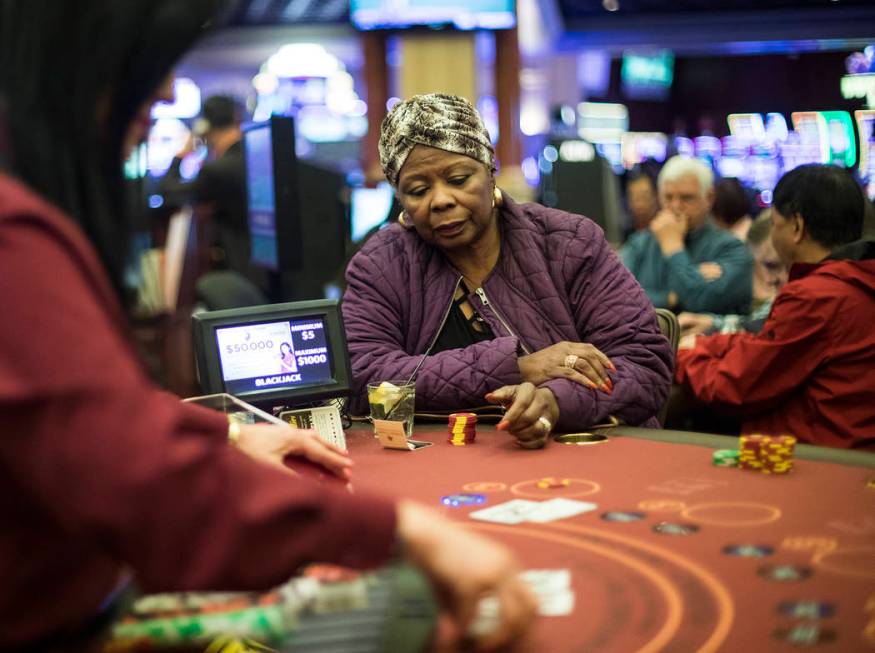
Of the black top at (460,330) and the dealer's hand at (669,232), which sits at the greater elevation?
the dealer's hand at (669,232)

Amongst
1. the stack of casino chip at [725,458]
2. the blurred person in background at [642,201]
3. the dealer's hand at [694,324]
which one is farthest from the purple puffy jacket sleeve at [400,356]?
the blurred person in background at [642,201]

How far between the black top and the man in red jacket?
922 mm

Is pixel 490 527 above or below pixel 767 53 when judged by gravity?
below

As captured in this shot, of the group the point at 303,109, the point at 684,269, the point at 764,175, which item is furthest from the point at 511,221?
the point at 303,109

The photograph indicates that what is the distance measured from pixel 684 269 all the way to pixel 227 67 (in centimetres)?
1432

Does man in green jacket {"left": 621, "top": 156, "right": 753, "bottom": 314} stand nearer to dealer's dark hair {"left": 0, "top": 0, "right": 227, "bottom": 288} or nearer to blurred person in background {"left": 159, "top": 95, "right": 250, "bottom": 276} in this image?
blurred person in background {"left": 159, "top": 95, "right": 250, "bottom": 276}

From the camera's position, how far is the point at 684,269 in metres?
5.20

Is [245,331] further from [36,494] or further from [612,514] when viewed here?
[36,494]

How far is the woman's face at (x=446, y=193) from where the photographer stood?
2643 mm

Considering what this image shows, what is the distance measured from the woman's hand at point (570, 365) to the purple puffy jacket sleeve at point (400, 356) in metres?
0.04

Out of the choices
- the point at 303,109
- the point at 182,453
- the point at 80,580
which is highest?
the point at 303,109

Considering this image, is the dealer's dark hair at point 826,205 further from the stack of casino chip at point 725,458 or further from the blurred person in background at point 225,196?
the blurred person in background at point 225,196

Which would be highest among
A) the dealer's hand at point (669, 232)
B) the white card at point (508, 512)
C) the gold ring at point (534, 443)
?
the dealer's hand at point (669, 232)

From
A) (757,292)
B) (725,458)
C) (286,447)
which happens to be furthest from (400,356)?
(757,292)
